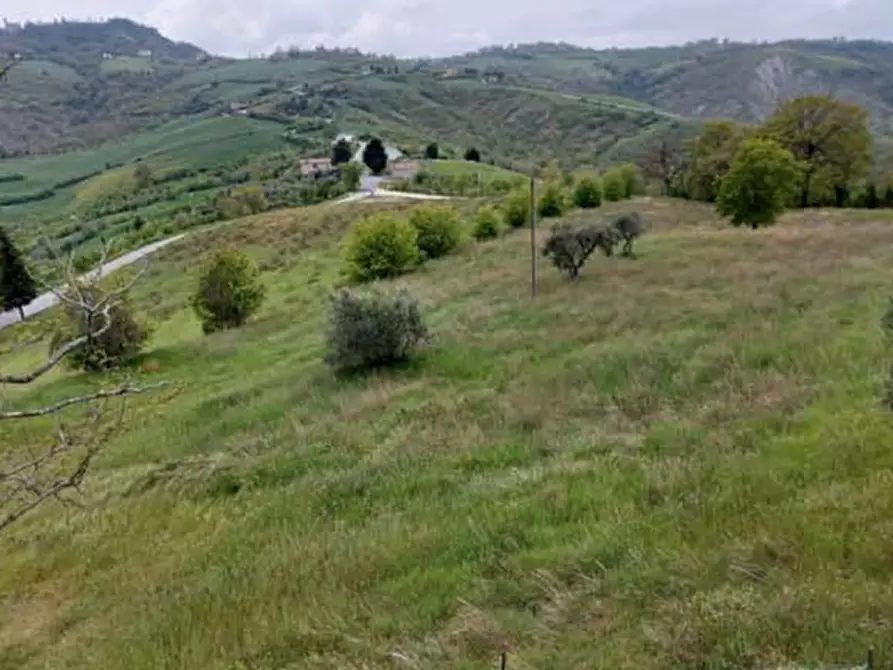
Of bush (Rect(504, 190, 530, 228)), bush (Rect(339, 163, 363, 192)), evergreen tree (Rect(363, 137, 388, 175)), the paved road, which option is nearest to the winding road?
the paved road

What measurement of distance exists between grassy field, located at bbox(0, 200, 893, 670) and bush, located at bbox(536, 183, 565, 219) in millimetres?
34816

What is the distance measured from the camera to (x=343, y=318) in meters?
22.4

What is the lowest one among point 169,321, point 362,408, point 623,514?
point 169,321

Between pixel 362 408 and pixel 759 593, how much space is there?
12041 mm

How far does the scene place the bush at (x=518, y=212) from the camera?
59.1 meters

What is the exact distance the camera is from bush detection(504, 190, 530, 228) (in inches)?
2328

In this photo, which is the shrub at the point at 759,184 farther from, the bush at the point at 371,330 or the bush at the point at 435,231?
the bush at the point at 371,330

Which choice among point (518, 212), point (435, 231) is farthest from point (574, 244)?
point (518, 212)

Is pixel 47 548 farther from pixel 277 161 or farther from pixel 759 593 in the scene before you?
pixel 277 161

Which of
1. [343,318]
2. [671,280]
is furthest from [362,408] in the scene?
[671,280]

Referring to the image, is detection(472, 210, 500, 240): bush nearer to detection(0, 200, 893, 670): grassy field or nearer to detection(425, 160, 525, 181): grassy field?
detection(0, 200, 893, 670): grassy field

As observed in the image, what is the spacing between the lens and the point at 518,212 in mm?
59125

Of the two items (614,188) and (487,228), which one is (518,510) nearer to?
(487,228)

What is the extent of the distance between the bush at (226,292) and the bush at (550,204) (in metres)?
25.4
